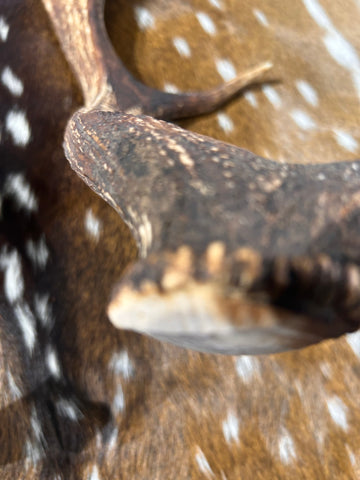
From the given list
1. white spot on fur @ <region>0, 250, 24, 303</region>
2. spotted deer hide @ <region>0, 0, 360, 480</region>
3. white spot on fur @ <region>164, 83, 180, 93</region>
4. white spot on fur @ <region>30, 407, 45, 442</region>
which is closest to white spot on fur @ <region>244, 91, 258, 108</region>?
spotted deer hide @ <region>0, 0, 360, 480</region>

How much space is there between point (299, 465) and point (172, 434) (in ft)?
0.47

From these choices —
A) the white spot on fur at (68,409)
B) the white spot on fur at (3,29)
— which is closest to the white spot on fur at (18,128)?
the white spot on fur at (3,29)

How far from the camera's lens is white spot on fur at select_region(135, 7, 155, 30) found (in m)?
0.72

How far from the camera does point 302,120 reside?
69cm

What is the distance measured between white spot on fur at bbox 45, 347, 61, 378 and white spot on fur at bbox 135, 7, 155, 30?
49 cm

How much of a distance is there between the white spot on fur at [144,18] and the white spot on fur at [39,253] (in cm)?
36

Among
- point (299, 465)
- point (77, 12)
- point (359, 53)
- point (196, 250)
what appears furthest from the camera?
point (359, 53)

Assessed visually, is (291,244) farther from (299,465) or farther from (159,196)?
(299,465)

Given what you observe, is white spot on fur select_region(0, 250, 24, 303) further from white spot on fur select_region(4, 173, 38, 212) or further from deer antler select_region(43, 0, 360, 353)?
deer antler select_region(43, 0, 360, 353)

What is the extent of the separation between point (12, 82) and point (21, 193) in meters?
0.16

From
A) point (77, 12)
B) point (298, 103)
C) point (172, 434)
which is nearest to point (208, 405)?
point (172, 434)

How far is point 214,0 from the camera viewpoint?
0.76 metres

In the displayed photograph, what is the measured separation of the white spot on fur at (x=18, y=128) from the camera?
0.64 meters

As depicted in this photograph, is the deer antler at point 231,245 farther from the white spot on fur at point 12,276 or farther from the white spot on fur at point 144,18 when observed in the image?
the white spot on fur at point 144,18
